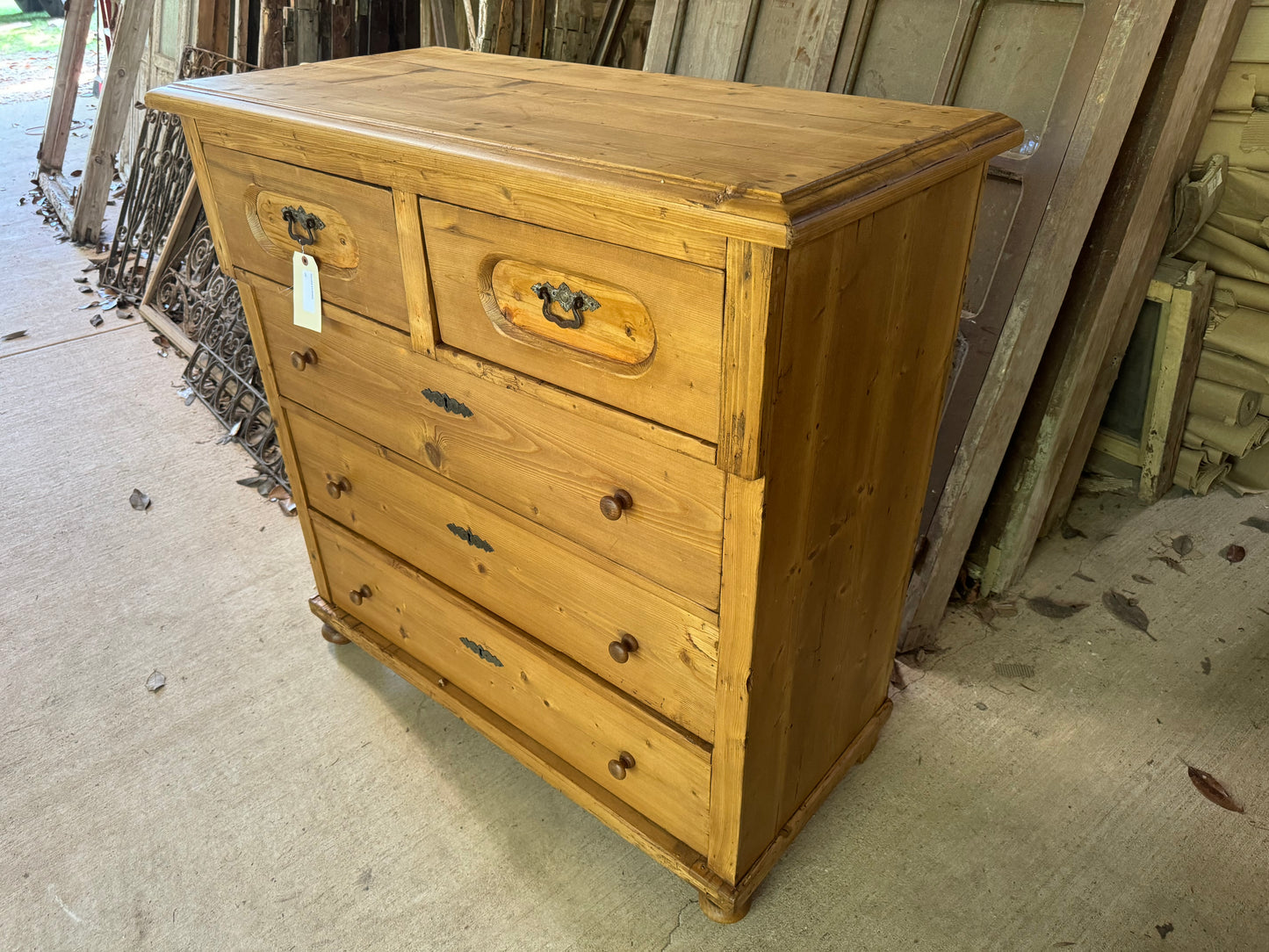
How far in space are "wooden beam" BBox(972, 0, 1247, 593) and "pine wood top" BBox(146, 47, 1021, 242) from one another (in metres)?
0.76

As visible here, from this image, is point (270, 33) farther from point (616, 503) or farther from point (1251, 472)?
point (1251, 472)

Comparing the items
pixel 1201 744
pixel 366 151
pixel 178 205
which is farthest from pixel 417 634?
pixel 178 205

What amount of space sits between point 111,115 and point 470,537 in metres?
4.26

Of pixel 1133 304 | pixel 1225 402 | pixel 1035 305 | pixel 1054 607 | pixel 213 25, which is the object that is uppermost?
pixel 213 25

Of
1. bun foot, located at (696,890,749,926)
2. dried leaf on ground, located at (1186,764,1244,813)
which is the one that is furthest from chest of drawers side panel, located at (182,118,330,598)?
dried leaf on ground, located at (1186,764,1244,813)

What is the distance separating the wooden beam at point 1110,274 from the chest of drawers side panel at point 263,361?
1.71 m

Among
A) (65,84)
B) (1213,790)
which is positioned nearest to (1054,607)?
(1213,790)

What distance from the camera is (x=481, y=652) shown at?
181cm

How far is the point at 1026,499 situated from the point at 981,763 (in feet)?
2.25

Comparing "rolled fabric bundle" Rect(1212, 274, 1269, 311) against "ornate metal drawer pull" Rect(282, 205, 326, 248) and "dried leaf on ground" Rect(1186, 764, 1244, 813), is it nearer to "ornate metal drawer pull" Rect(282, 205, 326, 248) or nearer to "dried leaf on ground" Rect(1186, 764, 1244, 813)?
"dried leaf on ground" Rect(1186, 764, 1244, 813)

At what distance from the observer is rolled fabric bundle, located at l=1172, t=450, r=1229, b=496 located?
8.87ft

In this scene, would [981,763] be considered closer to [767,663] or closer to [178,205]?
[767,663]

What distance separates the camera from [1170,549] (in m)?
2.56

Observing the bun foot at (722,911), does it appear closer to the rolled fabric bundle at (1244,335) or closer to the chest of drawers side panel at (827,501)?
the chest of drawers side panel at (827,501)
